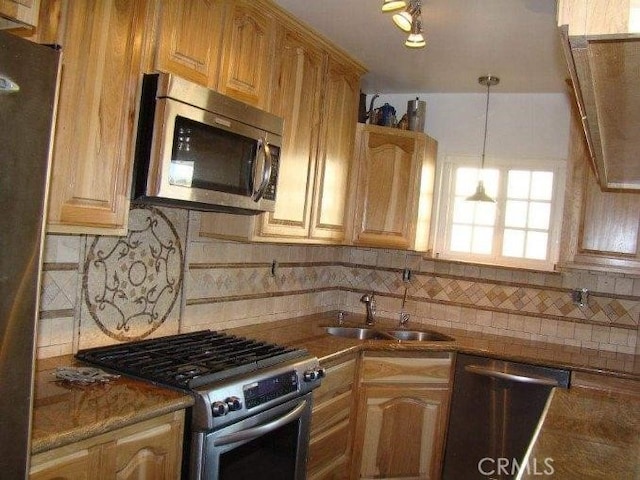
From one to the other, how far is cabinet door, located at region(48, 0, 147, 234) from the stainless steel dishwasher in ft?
6.76

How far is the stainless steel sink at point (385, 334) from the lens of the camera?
3482 mm

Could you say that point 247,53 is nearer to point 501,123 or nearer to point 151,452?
point 151,452

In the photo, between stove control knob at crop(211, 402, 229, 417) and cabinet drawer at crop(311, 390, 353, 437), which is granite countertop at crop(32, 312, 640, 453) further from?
cabinet drawer at crop(311, 390, 353, 437)

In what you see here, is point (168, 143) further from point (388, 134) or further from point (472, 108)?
point (472, 108)

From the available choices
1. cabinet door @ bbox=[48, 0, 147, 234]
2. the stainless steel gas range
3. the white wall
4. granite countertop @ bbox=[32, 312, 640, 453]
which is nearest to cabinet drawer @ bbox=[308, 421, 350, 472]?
the stainless steel gas range

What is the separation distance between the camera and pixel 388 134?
3.50 metres

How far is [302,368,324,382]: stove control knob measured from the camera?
232 centimetres

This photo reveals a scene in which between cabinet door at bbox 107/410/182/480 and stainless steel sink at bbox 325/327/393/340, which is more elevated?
stainless steel sink at bbox 325/327/393/340

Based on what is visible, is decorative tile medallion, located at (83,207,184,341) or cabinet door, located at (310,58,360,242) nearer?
A: decorative tile medallion, located at (83,207,184,341)

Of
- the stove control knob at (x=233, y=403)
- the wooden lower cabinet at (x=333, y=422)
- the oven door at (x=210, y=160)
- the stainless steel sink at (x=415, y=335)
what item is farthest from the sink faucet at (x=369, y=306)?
the stove control knob at (x=233, y=403)

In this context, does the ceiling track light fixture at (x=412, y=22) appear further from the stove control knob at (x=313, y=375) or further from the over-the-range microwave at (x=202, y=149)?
the stove control knob at (x=313, y=375)

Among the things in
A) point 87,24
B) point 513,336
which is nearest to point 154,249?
point 87,24

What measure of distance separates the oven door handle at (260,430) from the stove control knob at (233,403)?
0.30 ft

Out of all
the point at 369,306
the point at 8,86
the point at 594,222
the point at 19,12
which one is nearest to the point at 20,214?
the point at 8,86
